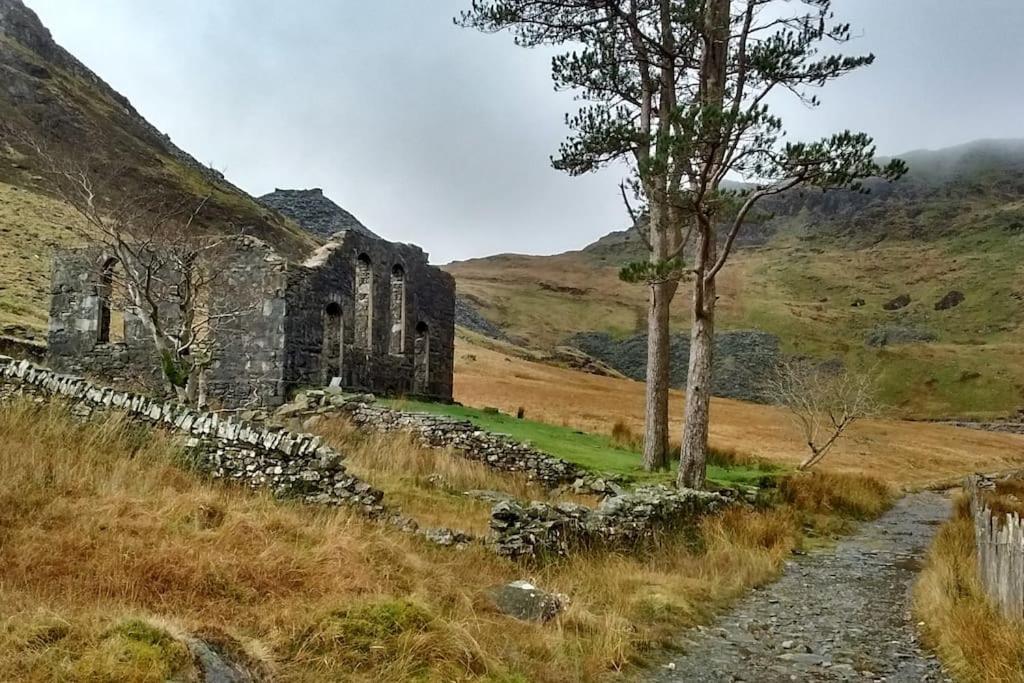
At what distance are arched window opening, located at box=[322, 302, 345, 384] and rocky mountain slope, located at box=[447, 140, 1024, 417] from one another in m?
37.5

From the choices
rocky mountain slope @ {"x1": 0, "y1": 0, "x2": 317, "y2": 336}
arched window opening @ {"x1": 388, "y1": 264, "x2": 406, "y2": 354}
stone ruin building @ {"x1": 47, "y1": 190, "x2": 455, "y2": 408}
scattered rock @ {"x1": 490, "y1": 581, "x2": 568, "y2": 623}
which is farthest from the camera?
rocky mountain slope @ {"x1": 0, "y1": 0, "x2": 317, "y2": 336}

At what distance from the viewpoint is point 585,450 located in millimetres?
19469

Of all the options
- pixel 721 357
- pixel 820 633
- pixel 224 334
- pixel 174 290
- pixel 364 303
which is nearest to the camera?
pixel 820 633

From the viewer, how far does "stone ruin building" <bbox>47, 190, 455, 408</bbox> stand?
20469mm

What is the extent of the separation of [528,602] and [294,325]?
14085mm

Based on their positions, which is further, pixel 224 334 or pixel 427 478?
pixel 224 334

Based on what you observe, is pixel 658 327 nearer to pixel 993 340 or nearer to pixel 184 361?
pixel 184 361

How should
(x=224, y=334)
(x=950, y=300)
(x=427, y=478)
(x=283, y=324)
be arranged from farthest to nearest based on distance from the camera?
1. (x=950, y=300)
2. (x=224, y=334)
3. (x=283, y=324)
4. (x=427, y=478)

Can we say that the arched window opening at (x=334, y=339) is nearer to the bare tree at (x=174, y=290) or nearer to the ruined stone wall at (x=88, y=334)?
the bare tree at (x=174, y=290)

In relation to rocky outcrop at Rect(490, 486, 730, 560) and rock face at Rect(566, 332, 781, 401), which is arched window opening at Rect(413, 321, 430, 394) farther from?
rock face at Rect(566, 332, 781, 401)

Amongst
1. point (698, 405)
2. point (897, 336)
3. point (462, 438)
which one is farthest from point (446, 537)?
point (897, 336)

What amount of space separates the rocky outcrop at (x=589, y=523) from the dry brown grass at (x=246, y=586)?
0.39 m

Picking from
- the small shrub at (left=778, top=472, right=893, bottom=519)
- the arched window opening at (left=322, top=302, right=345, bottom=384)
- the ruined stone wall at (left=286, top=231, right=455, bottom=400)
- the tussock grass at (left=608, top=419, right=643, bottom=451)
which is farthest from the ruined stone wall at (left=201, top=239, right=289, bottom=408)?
the small shrub at (left=778, top=472, right=893, bottom=519)

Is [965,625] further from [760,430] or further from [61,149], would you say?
[61,149]
